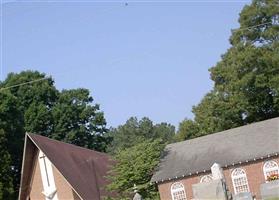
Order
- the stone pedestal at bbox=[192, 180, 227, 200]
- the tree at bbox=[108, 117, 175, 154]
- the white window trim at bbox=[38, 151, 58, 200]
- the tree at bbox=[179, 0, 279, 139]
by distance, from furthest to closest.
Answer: the tree at bbox=[108, 117, 175, 154] < the tree at bbox=[179, 0, 279, 139] < the white window trim at bbox=[38, 151, 58, 200] < the stone pedestal at bbox=[192, 180, 227, 200]

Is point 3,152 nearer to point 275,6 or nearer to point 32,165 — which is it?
point 32,165

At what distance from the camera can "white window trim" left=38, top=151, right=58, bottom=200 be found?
44375 millimetres

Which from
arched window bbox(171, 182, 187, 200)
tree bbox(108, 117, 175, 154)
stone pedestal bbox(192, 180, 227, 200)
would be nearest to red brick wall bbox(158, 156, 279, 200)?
arched window bbox(171, 182, 187, 200)

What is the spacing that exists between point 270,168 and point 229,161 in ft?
9.54

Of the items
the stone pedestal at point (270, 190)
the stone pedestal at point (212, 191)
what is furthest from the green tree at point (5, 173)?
the stone pedestal at point (212, 191)

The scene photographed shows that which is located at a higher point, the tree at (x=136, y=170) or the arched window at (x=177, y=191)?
the tree at (x=136, y=170)

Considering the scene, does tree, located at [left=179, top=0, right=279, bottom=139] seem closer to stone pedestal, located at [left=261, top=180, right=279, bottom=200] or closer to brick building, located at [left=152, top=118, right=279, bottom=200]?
brick building, located at [left=152, top=118, right=279, bottom=200]

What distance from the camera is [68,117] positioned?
68438mm

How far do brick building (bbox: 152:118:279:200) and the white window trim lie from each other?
827 centimetres

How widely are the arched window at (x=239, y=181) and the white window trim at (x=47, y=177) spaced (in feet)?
46.4

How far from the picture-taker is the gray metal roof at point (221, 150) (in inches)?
1566

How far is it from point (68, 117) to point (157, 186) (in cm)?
2790

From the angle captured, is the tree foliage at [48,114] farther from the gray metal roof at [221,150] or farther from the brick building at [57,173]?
the gray metal roof at [221,150]

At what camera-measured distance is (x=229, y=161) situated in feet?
132
